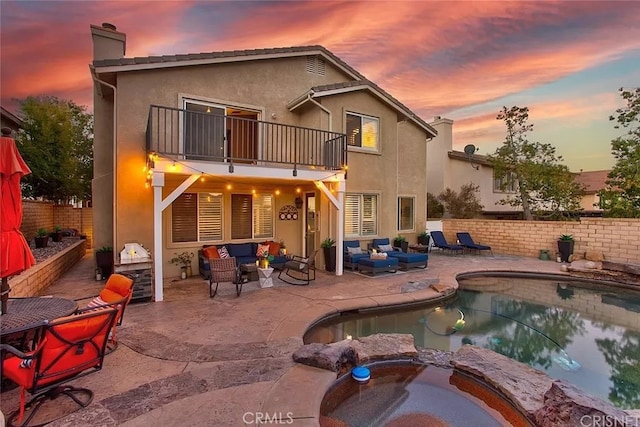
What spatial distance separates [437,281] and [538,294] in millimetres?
2939

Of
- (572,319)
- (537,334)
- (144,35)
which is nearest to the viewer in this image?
(537,334)

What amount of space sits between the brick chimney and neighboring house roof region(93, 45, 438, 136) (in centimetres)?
169

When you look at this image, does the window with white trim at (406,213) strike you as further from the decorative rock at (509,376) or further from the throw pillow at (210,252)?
the decorative rock at (509,376)

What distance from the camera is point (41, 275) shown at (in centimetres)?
701

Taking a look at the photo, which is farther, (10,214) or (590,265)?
(590,265)

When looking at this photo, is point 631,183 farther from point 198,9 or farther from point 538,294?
point 198,9

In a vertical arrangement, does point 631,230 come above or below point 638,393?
above

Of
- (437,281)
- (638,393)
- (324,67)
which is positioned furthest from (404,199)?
(638,393)

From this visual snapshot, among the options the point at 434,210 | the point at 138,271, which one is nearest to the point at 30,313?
the point at 138,271

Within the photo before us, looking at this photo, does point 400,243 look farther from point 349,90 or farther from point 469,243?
point 349,90

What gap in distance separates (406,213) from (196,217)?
888 cm

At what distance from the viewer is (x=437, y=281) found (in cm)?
881

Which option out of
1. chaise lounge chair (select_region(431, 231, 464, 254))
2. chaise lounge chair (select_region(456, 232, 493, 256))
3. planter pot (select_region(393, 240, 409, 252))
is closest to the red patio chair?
planter pot (select_region(393, 240, 409, 252))

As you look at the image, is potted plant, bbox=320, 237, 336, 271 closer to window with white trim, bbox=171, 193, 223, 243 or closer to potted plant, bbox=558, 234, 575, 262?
window with white trim, bbox=171, 193, 223, 243
